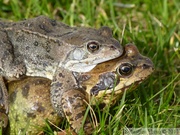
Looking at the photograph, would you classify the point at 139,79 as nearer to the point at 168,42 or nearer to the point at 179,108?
the point at 179,108

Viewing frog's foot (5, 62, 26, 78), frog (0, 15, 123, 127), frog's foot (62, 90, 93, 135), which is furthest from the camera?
frog's foot (5, 62, 26, 78)

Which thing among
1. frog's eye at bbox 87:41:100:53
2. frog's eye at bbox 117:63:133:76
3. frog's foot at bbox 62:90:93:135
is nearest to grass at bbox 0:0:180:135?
frog's foot at bbox 62:90:93:135

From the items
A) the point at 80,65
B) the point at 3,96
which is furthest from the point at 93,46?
the point at 3,96

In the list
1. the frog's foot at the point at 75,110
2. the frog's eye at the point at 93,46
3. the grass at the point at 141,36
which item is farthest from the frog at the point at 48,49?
the grass at the point at 141,36

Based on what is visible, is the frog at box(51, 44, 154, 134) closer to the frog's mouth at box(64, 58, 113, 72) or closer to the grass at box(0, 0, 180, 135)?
the frog's mouth at box(64, 58, 113, 72)

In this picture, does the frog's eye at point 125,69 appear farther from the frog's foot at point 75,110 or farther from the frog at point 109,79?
the frog's foot at point 75,110

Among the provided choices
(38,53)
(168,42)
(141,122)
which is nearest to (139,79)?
(141,122)
